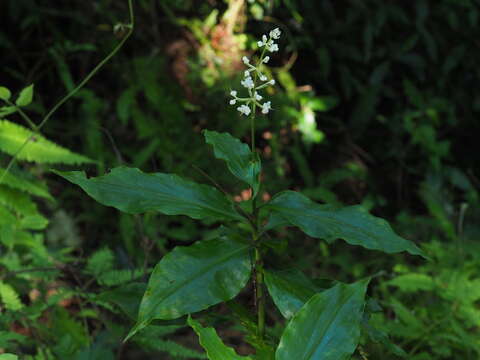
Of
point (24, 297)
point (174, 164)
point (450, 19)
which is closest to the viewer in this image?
point (24, 297)

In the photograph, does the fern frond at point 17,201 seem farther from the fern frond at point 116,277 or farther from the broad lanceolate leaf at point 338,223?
the broad lanceolate leaf at point 338,223

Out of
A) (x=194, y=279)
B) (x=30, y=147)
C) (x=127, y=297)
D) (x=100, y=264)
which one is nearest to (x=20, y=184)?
(x=30, y=147)

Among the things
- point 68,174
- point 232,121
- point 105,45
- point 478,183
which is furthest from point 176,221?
point 68,174

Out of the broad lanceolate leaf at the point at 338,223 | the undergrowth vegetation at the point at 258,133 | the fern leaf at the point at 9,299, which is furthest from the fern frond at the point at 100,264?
the broad lanceolate leaf at the point at 338,223

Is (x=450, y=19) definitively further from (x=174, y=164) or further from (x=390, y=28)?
(x=174, y=164)

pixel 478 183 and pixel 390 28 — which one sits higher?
pixel 390 28
